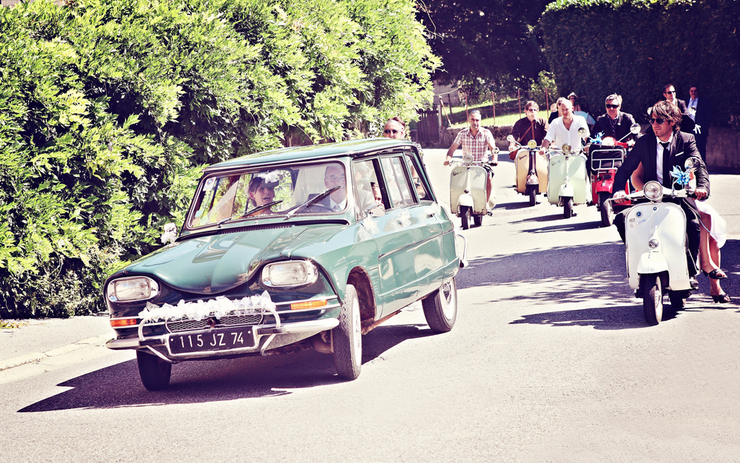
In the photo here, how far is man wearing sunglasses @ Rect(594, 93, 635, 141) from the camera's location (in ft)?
52.5

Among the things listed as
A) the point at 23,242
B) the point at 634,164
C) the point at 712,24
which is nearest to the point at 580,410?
the point at 634,164

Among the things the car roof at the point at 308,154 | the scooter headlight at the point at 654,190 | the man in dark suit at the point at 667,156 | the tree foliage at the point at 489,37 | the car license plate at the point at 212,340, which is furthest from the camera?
Answer: the tree foliage at the point at 489,37

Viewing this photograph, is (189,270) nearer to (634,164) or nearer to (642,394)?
(642,394)

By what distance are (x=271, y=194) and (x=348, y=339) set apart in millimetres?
1619

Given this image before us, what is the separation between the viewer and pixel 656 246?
28.8 feet

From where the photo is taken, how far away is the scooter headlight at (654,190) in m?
8.88

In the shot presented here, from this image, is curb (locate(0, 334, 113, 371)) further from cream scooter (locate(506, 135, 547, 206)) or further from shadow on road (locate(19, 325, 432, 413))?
cream scooter (locate(506, 135, 547, 206))

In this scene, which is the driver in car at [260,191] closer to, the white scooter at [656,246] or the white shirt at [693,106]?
the white scooter at [656,246]

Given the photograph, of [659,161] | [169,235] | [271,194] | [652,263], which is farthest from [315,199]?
[659,161]

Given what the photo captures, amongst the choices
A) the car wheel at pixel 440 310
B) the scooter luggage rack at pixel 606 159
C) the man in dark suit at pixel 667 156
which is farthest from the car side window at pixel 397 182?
the scooter luggage rack at pixel 606 159

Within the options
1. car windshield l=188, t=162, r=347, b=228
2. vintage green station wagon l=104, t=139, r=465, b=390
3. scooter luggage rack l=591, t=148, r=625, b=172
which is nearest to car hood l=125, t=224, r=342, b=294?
vintage green station wagon l=104, t=139, r=465, b=390

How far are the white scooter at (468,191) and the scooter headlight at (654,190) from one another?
8.11 metres

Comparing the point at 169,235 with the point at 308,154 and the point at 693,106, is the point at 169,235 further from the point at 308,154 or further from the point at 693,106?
the point at 693,106

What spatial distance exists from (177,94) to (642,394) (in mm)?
6866
